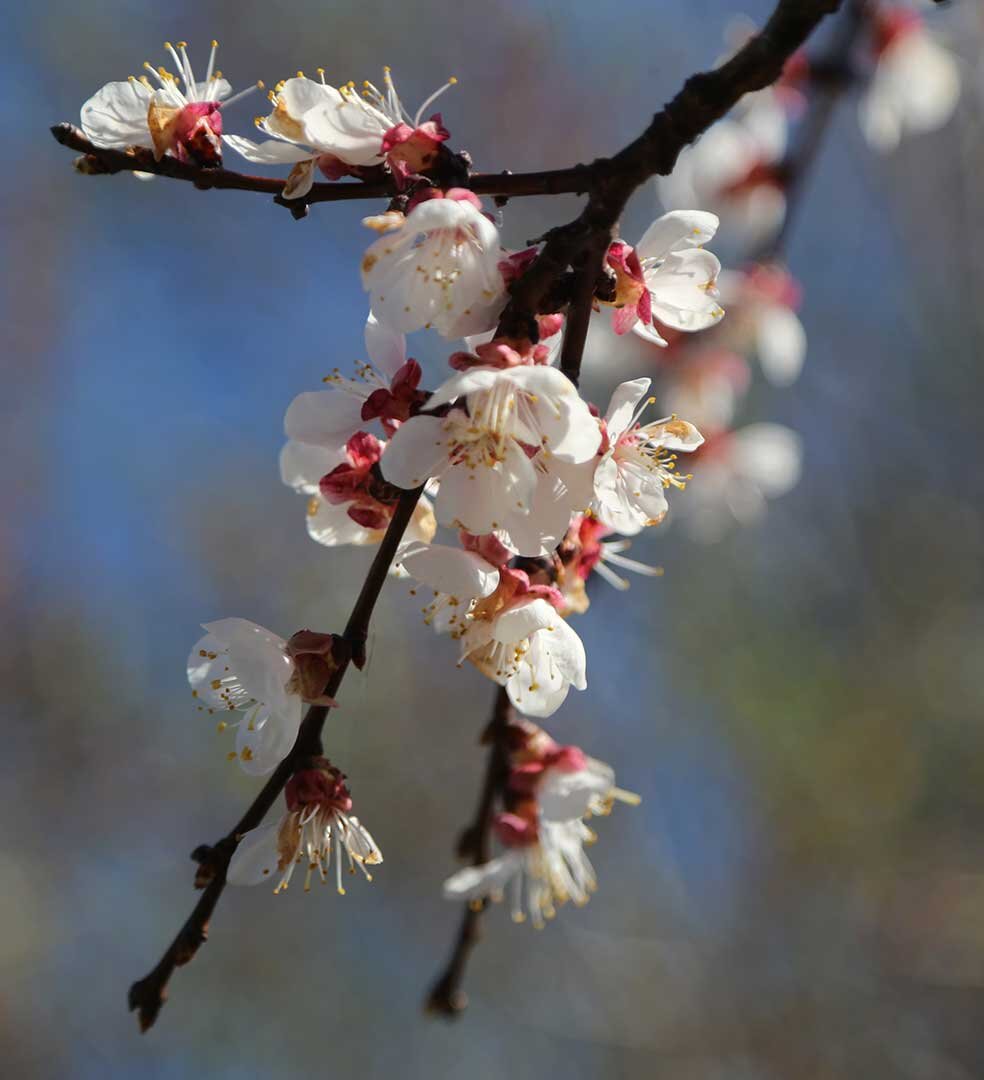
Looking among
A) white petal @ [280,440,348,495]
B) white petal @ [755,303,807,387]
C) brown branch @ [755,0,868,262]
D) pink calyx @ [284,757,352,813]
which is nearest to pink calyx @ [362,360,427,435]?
white petal @ [280,440,348,495]

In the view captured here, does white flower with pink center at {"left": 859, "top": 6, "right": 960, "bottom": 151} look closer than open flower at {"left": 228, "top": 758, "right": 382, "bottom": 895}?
No

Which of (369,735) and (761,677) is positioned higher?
(761,677)

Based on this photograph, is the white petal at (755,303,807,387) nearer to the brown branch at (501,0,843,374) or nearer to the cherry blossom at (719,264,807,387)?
the cherry blossom at (719,264,807,387)

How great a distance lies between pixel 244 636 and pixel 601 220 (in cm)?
50

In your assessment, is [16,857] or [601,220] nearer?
[601,220]

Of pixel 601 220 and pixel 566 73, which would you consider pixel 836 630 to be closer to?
pixel 566 73

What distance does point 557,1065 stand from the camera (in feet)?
15.2

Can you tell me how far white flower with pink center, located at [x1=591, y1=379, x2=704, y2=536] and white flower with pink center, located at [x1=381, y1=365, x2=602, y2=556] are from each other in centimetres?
5

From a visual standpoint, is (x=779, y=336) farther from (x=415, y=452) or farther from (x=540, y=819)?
(x=415, y=452)

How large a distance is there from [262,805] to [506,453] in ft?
1.25

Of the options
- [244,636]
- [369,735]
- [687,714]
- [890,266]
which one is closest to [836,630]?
[687,714]

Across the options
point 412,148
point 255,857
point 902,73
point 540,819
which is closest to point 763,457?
point 902,73

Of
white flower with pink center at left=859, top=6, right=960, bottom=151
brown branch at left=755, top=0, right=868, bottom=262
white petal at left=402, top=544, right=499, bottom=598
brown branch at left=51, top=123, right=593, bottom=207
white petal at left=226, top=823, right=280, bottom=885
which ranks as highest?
white flower with pink center at left=859, top=6, right=960, bottom=151

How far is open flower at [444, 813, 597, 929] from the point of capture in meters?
1.42
